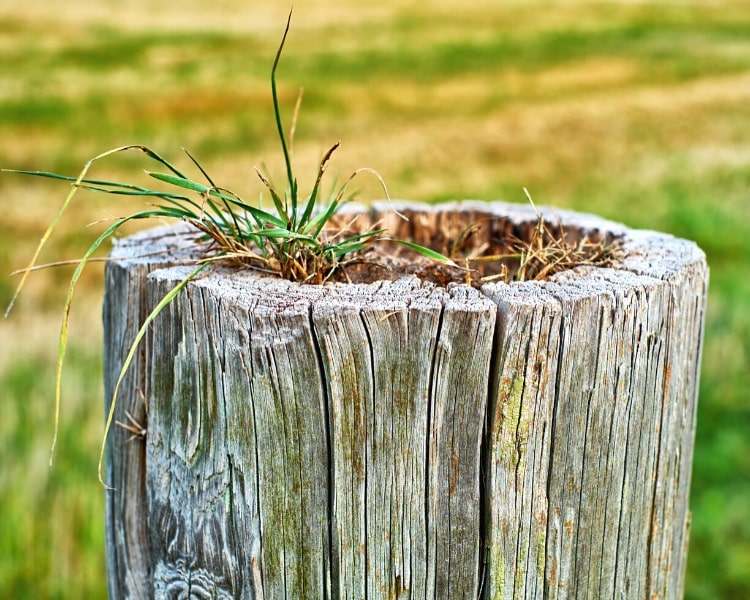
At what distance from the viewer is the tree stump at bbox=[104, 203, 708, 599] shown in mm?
1680

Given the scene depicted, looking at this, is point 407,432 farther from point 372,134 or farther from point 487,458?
point 372,134

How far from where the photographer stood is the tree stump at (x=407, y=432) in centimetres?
168

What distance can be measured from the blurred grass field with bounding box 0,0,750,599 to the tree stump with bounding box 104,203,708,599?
736 mm

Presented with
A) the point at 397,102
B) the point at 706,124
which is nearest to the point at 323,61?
the point at 397,102

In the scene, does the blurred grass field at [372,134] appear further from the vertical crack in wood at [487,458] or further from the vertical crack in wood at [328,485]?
the vertical crack in wood at [487,458]

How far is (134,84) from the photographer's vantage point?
20.4 meters

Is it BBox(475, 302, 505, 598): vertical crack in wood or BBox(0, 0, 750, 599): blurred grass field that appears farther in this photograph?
BBox(0, 0, 750, 599): blurred grass field

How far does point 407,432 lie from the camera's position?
5.54 feet

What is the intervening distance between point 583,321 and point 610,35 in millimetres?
38009

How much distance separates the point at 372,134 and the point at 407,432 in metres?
15.7

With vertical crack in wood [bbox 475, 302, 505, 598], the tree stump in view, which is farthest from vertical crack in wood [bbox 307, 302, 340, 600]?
vertical crack in wood [bbox 475, 302, 505, 598]

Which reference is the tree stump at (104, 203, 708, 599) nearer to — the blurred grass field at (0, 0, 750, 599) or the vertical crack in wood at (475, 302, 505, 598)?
the vertical crack in wood at (475, 302, 505, 598)

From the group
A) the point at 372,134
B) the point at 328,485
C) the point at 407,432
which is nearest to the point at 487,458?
the point at 407,432

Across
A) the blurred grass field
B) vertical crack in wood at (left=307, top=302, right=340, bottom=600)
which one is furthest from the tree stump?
the blurred grass field
